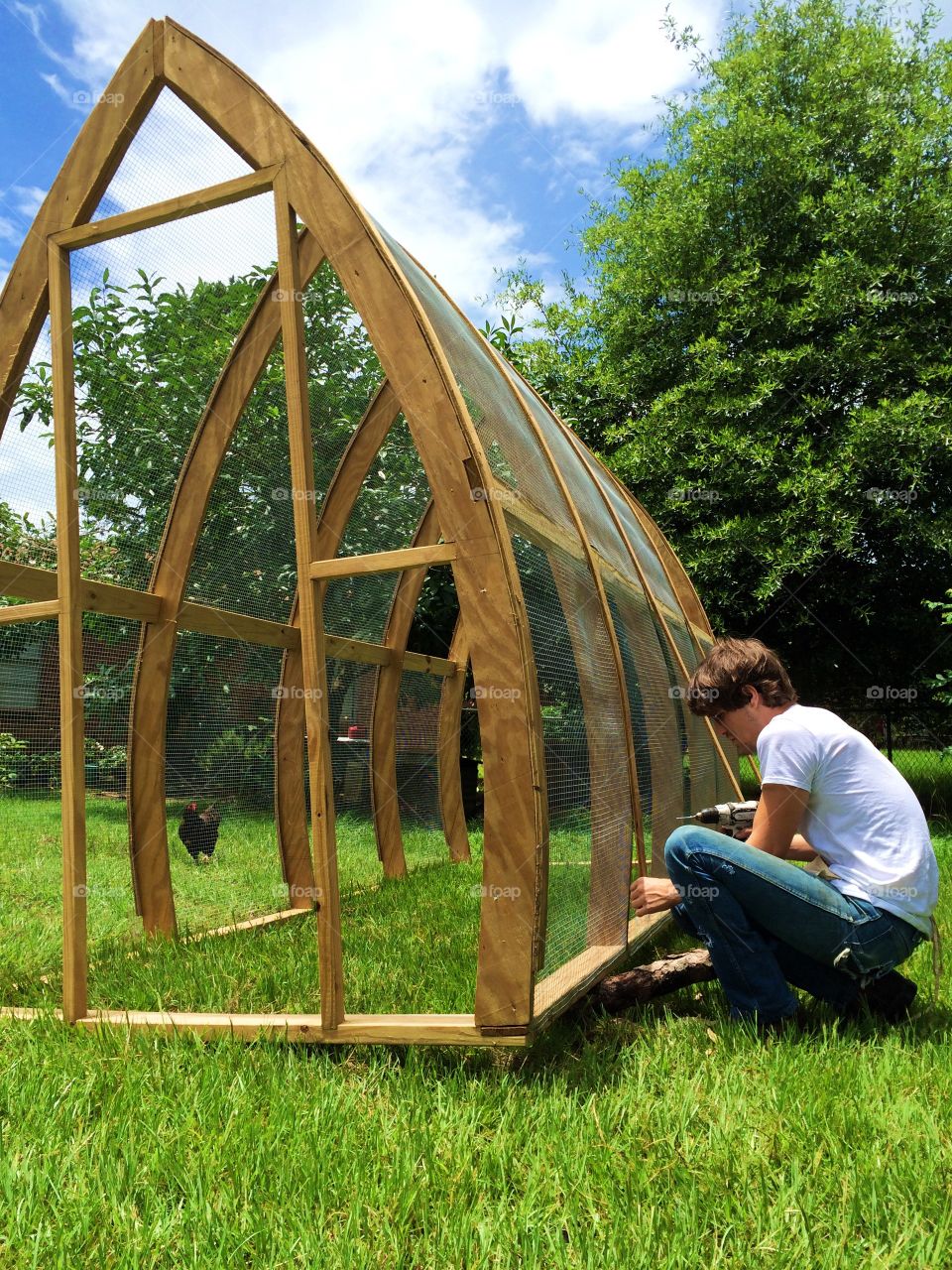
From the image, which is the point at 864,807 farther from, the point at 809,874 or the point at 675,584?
the point at 675,584

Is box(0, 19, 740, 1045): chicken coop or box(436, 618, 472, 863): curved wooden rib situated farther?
box(436, 618, 472, 863): curved wooden rib

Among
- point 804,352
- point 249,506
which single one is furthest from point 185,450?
point 804,352

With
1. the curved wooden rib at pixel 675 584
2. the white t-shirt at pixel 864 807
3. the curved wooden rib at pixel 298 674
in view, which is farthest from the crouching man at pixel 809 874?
the curved wooden rib at pixel 298 674

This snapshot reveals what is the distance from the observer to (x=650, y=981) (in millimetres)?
3975

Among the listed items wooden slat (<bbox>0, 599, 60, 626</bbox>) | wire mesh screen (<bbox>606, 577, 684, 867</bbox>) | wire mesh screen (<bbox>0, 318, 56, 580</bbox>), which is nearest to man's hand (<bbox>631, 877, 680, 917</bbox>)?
wire mesh screen (<bbox>606, 577, 684, 867</bbox>)

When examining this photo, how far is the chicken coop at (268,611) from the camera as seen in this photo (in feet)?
11.4

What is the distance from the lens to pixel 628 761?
470 cm

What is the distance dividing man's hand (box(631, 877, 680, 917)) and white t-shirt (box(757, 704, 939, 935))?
0.56 metres

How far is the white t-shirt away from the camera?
3344mm

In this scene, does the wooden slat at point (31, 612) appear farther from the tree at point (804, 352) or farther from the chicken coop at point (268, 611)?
the tree at point (804, 352)

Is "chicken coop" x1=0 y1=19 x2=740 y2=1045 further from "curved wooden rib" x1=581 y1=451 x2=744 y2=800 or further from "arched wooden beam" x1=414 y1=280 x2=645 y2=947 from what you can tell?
"curved wooden rib" x1=581 y1=451 x2=744 y2=800

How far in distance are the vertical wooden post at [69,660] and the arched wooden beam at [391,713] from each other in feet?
12.0

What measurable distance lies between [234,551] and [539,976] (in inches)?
132

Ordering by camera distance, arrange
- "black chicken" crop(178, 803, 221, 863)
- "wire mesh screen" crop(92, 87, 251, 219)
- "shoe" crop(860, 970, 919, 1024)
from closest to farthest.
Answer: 1. "shoe" crop(860, 970, 919, 1024)
2. "wire mesh screen" crop(92, 87, 251, 219)
3. "black chicken" crop(178, 803, 221, 863)
